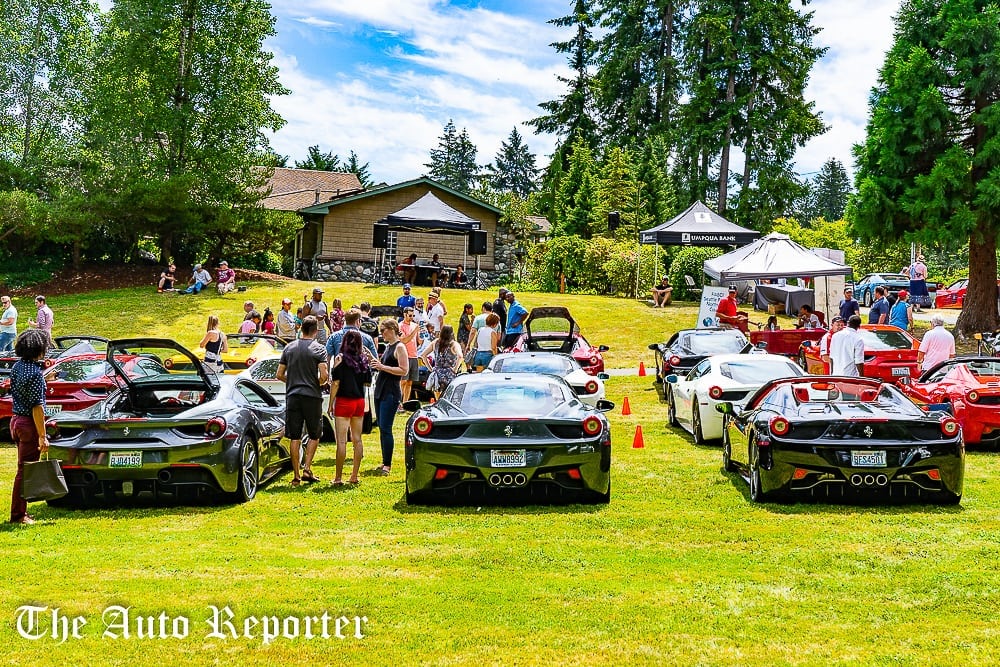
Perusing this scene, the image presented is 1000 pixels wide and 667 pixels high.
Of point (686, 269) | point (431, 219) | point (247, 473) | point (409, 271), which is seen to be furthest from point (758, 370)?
point (409, 271)

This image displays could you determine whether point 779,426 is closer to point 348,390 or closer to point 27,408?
point 348,390

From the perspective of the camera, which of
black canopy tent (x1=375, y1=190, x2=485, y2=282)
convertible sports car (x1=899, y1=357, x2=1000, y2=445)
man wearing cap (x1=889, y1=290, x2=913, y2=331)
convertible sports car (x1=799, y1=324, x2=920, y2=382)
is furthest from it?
black canopy tent (x1=375, y1=190, x2=485, y2=282)

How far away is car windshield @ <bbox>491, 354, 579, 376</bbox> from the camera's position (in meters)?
15.6

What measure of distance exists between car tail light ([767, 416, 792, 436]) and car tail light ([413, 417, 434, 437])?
10.2ft

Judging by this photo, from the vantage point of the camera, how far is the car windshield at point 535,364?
15562 millimetres

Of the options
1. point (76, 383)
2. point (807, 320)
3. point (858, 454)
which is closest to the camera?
point (858, 454)

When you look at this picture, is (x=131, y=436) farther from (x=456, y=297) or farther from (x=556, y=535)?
(x=456, y=297)

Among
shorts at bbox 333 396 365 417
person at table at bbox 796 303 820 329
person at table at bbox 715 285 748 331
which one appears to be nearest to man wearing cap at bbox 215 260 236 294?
person at table at bbox 715 285 748 331

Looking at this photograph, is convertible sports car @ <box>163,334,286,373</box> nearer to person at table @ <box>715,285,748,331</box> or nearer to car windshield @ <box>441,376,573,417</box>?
car windshield @ <box>441,376,573,417</box>

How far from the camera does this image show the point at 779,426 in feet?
30.4

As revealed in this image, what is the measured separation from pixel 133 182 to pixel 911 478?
33000mm

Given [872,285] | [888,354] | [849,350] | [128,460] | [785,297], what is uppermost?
[872,285]

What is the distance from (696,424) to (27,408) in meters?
8.67

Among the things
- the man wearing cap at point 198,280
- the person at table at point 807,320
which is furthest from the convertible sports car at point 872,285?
the man wearing cap at point 198,280
